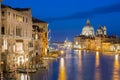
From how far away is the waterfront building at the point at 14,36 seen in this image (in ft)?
145

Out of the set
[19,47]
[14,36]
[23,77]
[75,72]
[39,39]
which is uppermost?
[39,39]

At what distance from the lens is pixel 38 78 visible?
41.8 m

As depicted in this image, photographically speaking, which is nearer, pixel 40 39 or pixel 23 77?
pixel 23 77

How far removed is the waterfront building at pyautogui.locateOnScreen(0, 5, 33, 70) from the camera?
4406 cm

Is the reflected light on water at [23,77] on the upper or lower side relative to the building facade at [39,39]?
lower

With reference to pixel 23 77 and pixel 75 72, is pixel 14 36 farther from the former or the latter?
pixel 75 72

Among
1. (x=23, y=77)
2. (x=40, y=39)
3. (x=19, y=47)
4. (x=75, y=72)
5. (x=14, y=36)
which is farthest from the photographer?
(x=40, y=39)

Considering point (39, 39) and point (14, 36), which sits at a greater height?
point (39, 39)

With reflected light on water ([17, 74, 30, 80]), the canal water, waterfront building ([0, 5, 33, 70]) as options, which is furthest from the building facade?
reflected light on water ([17, 74, 30, 80])

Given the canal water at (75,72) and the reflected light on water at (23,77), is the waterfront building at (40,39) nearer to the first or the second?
the canal water at (75,72)

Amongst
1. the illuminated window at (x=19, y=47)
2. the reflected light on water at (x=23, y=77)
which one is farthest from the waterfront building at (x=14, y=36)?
the reflected light on water at (x=23, y=77)

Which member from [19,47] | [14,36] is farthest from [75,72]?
[14,36]

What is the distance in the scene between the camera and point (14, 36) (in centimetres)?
4800

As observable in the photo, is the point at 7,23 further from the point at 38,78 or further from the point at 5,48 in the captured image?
the point at 38,78
